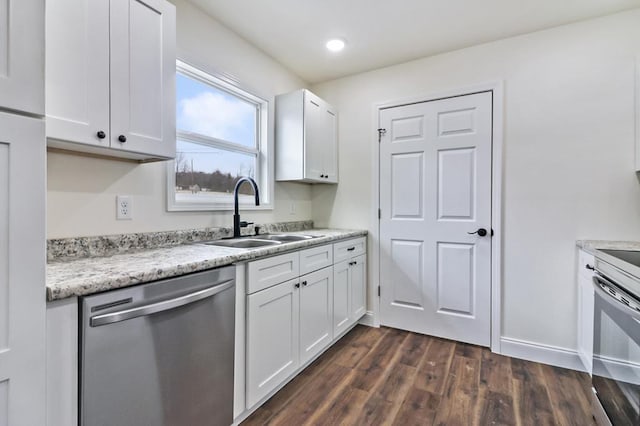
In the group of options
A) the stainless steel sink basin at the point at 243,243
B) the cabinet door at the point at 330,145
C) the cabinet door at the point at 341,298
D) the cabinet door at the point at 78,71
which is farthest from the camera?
the cabinet door at the point at 330,145

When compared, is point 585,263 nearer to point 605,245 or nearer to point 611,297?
point 605,245

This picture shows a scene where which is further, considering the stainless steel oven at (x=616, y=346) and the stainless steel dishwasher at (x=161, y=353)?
the stainless steel oven at (x=616, y=346)

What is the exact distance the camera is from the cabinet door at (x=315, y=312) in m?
2.04

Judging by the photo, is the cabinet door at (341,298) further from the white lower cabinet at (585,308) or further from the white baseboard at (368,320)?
the white lower cabinet at (585,308)

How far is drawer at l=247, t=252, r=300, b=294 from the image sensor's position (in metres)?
1.63

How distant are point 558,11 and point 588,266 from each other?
1.72 meters

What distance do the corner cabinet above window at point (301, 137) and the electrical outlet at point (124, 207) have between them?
1318mm

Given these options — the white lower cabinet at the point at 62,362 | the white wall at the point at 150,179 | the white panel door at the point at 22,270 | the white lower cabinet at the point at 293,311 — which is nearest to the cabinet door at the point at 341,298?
the white lower cabinet at the point at 293,311

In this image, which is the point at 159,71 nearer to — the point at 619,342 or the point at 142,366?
the point at 142,366

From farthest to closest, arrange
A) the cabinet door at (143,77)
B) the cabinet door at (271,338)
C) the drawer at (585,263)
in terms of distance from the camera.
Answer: the drawer at (585,263)
the cabinet door at (271,338)
the cabinet door at (143,77)

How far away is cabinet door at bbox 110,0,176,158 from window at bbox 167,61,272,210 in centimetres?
42

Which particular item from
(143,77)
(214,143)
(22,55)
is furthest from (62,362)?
(214,143)

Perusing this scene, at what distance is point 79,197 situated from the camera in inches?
58.7

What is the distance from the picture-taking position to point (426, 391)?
6.35 feet
